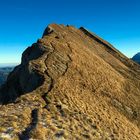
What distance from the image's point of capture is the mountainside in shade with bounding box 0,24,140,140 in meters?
19.2

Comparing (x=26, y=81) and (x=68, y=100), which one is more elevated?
(x=26, y=81)

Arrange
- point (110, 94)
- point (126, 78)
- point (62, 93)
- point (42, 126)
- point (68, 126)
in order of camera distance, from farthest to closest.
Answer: point (126, 78) → point (110, 94) → point (62, 93) → point (68, 126) → point (42, 126)

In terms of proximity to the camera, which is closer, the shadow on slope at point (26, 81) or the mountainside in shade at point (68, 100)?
the mountainside in shade at point (68, 100)

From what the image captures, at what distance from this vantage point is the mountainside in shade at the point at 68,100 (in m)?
19.2

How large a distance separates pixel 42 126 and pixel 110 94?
19.4 m

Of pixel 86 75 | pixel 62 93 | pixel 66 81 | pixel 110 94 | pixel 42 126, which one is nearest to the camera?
pixel 42 126

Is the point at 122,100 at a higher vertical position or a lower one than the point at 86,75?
lower

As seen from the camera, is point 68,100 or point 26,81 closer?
point 68,100

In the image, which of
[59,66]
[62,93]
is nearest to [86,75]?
[59,66]

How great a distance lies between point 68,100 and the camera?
27.4m

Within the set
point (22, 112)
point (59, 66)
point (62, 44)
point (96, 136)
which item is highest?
point (62, 44)

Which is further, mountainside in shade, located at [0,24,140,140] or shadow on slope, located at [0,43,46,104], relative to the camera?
shadow on slope, located at [0,43,46,104]

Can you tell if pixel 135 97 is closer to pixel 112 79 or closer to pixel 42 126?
pixel 112 79

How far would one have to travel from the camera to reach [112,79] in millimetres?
42750
